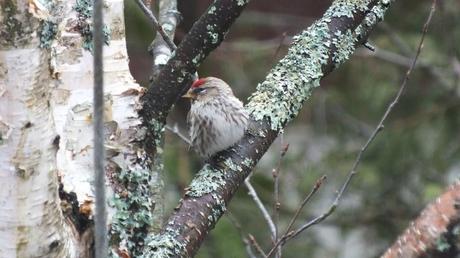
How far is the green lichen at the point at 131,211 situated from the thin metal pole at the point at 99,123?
0.59 meters

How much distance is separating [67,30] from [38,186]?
639 mm

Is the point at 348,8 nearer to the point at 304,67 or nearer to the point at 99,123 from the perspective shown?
the point at 304,67

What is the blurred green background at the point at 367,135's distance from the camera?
557cm

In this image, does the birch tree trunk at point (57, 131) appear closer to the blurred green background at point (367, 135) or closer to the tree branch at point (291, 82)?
the tree branch at point (291, 82)

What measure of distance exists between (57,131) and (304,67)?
2.59 ft

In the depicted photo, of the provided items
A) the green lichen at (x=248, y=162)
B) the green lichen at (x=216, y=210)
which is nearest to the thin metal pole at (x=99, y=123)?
the green lichen at (x=216, y=210)

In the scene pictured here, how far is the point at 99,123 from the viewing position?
5.41 feet

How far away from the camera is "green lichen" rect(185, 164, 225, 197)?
8.14 feet

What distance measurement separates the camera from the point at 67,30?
2475mm

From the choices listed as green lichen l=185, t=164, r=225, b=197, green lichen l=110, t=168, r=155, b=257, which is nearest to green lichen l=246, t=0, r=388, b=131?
green lichen l=185, t=164, r=225, b=197

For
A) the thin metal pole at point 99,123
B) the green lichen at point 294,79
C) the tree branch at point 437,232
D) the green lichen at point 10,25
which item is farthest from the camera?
the green lichen at point 294,79

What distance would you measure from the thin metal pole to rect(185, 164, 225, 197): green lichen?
733mm

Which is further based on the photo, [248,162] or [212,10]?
[248,162]

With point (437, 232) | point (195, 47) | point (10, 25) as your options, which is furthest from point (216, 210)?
point (437, 232)
